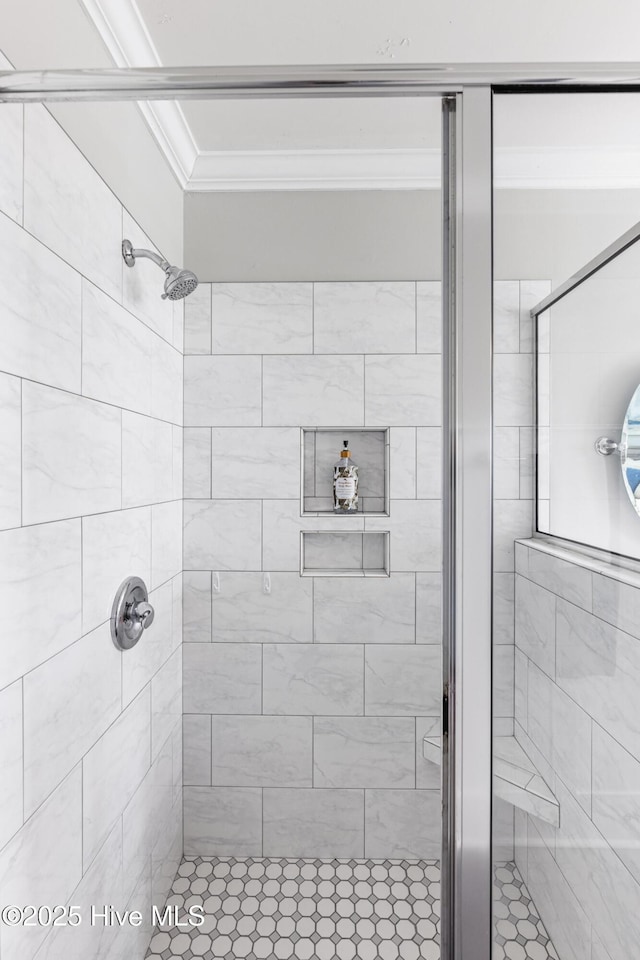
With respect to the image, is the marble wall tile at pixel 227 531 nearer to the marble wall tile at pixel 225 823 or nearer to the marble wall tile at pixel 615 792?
the marble wall tile at pixel 225 823

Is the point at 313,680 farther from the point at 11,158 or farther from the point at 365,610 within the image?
the point at 11,158

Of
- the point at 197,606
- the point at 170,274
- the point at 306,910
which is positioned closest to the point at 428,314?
the point at 170,274

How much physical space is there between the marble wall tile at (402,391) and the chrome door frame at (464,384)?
1.03 m

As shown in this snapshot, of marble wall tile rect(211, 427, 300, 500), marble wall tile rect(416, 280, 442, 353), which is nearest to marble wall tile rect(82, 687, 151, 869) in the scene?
marble wall tile rect(211, 427, 300, 500)

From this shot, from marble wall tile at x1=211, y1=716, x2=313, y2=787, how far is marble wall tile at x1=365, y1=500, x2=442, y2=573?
0.58 metres

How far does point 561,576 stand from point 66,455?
0.84 metres

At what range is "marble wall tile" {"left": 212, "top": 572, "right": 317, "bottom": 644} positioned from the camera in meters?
1.86

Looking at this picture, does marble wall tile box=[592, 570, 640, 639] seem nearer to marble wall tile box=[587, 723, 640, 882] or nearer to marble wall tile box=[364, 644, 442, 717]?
marble wall tile box=[587, 723, 640, 882]

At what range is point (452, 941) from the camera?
32.0 inches

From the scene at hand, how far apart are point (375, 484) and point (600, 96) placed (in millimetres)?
1257

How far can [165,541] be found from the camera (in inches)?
66.1

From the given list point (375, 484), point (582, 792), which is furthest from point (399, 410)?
point (582, 792)

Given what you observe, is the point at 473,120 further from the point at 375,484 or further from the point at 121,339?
the point at 375,484

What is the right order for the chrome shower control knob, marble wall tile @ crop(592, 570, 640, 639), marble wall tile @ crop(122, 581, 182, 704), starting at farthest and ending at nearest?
marble wall tile @ crop(122, 581, 182, 704) < the chrome shower control knob < marble wall tile @ crop(592, 570, 640, 639)
